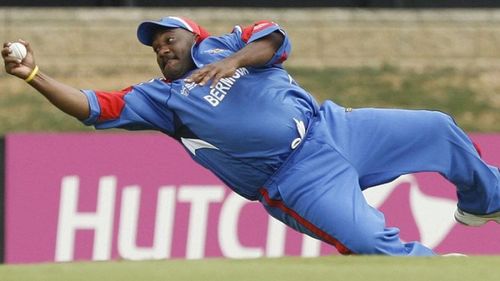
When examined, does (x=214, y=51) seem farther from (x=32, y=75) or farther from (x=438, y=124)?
(x=438, y=124)

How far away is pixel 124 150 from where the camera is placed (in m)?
12.1

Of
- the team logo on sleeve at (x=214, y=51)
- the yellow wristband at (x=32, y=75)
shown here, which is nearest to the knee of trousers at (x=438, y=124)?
the team logo on sleeve at (x=214, y=51)

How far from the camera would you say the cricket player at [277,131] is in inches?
314

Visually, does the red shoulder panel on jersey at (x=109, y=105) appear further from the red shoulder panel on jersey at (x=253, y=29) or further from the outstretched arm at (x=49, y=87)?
the red shoulder panel on jersey at (x=253, y=29)

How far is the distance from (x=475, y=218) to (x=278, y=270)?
10.6ft

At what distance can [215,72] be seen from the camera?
7.83m

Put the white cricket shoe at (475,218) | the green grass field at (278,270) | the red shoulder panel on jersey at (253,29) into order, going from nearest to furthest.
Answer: the green grass field at (278,270)
the red shoulder panel on jersey at (253,29)
the white cricket shoe at (475,218)

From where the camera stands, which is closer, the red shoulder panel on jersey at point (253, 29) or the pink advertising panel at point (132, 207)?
the red shoulder panel on jersey at point (253, 29)

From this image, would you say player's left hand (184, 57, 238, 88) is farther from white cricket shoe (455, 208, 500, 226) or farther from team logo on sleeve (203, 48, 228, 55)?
white cricket shoe (455, 208, 500, 226)

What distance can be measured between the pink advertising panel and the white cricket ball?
4.23m

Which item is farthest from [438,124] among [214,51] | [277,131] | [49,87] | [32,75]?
[32,75]

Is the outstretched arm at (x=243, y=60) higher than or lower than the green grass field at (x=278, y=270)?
higher

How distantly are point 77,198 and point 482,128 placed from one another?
6.38 meters

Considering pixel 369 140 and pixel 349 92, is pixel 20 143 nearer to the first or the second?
pixel 369 140
